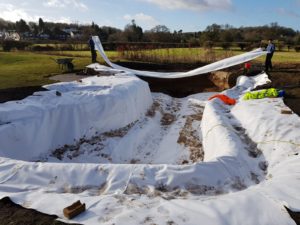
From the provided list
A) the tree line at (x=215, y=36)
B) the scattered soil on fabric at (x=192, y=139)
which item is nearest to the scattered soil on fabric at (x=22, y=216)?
the scattered soil on fabric at (x=192, y=139)

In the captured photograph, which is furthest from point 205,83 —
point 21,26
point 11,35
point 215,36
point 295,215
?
point 21,26

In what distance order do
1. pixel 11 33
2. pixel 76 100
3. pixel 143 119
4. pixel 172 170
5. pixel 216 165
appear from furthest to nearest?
pixel 11 33
pixel 143 119
pixel 76 100
pixel 216 165
pixel 172 170

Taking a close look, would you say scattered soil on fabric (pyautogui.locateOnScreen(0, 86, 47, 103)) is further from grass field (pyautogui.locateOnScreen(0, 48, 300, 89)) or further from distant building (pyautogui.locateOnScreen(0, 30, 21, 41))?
distant building (pyautogui.locateOnScreen(0, 30, 21, 41))

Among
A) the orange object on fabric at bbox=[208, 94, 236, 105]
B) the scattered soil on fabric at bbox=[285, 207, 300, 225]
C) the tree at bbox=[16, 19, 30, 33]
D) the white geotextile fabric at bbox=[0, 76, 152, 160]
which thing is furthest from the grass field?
the tree at bbox=[16, 19, 30, 33]

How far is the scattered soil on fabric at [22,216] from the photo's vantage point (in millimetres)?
3240

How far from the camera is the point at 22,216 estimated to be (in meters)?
3.38

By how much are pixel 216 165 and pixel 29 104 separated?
490 cm

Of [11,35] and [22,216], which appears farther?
[11,35]

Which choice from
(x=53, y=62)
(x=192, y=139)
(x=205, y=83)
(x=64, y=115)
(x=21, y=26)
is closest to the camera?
(x=64, y=115)

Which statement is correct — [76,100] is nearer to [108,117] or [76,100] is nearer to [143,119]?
[108,117]

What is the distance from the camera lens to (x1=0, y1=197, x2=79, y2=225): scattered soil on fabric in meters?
3.24

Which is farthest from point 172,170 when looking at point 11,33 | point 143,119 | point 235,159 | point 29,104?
point 11,33

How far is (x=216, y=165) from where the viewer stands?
475cm

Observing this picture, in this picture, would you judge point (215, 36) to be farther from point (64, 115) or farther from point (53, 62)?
point (64, 115)
